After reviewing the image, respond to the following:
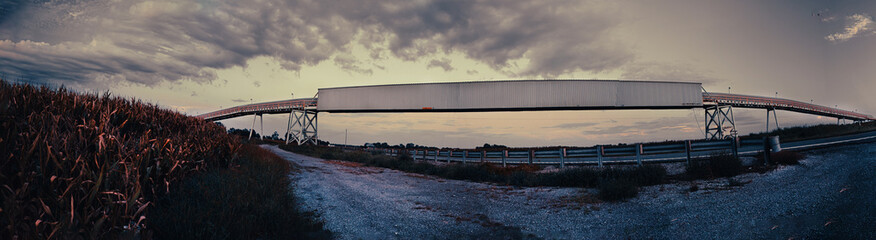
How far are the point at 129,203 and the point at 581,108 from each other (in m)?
31.3

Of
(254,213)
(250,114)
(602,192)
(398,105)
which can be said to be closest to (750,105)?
(398,105)

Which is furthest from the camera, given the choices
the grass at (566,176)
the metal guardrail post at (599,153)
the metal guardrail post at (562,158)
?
the metal guardrail post at (562,158)

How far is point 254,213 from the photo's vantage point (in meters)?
5.71

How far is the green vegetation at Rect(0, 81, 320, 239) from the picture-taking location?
3648mm

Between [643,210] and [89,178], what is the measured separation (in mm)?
9369

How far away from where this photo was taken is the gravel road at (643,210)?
18.2 feet

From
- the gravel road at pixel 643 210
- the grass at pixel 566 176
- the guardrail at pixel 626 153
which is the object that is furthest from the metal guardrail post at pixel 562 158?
the gravel road at pixel 643 210

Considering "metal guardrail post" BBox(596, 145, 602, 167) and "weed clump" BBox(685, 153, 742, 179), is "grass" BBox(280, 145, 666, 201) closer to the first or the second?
"weed clump" BBox(685, 153, 742, 179)

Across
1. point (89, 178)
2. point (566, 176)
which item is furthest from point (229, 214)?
point (566, 176)

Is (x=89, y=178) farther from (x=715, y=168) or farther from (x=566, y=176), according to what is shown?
(x=715, y=168)

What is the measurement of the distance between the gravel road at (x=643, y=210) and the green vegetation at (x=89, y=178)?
1.63m

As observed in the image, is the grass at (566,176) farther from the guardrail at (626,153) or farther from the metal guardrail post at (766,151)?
the metal guardrail post at (766,151)

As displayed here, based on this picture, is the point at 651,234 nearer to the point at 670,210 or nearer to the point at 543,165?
the point at 670,210

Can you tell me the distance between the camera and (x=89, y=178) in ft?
13.8
